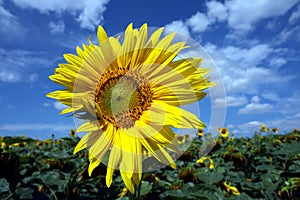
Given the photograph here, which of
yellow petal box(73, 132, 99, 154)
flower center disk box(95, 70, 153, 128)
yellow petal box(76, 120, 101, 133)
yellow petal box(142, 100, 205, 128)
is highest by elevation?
flower center disk box(95, 70, 153, 128)

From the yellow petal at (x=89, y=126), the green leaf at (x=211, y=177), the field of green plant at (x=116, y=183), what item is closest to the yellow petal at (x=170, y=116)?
the yellow petal at (x=89, y=126)

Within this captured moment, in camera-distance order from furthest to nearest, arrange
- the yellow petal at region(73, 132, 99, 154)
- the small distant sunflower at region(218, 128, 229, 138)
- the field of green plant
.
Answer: the small distant sunflower at region(218, 128, 229, 138) → the field of green plant → the yellow petal at region(73, 132, 99, 154)

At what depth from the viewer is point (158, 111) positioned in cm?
104

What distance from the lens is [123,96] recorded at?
1.10 metres

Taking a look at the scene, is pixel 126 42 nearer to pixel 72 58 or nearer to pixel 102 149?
pixel 72 58

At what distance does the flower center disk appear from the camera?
1.04 meters

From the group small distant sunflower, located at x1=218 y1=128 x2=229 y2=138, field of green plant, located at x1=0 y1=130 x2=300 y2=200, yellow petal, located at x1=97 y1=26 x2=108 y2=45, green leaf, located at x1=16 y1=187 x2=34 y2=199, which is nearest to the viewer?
yellow petal, located at x1=97 y1=26 x2=108 y2=45

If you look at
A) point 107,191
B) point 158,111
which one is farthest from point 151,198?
point 158,111

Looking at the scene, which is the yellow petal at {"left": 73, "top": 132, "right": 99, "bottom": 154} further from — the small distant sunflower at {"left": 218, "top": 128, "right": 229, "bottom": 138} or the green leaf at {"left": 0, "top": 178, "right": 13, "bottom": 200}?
the small distant sunflower at {"left": 218, "top": 128, "right": 229, "bottom": 138}

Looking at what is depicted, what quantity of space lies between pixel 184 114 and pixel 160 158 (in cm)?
16

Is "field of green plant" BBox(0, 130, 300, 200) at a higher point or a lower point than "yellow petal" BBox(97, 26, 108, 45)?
lower

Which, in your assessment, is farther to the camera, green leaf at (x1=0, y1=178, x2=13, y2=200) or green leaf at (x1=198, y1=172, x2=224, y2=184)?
green leaf at (x1=198, y1=172, x2=224, y2=184)

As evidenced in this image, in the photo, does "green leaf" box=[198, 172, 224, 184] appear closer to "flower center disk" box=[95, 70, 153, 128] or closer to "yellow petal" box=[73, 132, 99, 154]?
"flower center disk" box=[95, 70, 153, 128]

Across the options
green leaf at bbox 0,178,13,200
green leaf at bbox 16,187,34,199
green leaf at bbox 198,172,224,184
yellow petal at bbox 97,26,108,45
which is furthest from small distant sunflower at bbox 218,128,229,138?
yellow petal at bbox 97,26,108,45
